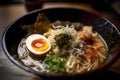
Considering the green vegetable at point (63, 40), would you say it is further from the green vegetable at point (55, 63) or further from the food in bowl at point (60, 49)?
the green vegetable at point (55, 63)

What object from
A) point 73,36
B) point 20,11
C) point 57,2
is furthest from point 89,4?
point 73,36

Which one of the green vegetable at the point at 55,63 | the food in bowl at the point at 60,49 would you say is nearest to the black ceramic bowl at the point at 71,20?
the food in bowl at the point at 60,49

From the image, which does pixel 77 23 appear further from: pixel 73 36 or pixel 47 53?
pixel 47 53

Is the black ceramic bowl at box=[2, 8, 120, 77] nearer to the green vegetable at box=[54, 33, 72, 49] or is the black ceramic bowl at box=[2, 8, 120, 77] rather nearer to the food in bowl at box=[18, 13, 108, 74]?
the food in bowl at box=[18, 13, 108, 74]

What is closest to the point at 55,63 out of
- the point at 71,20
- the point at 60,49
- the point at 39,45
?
the point at 60,49

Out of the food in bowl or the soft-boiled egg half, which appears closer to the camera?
the food in bowl

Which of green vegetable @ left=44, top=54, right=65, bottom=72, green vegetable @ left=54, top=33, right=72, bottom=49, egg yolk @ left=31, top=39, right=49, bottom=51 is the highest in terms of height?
egg yolk @ left=31, top=39, right=49, bottom=51

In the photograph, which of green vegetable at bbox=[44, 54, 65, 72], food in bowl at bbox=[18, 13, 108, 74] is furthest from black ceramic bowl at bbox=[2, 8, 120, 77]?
green vegetable at bbox=[44, 54, 65, 72]

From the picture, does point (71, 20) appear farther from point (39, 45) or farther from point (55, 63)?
point (55, 63)
